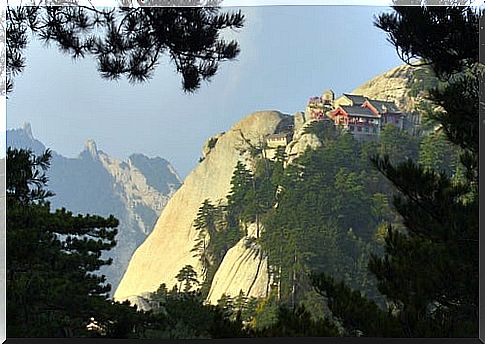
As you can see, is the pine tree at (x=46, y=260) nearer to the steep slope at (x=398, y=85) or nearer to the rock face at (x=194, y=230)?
the rock face at (x=194, y=230)

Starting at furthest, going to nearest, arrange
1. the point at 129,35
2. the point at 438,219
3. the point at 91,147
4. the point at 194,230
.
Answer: the point at 194,230, the point at 91,147, the point at 129,35, the point at 438,219

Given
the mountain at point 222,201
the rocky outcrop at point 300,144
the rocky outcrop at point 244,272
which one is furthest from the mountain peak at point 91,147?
the rocky outcrop at point 300,144

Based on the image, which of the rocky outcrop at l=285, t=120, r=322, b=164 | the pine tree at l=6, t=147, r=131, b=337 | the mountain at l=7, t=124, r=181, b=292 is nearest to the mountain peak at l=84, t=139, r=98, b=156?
the mountain at l=7, t=124, r=181, b=292

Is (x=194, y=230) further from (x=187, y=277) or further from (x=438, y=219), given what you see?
(x=438, y=219)

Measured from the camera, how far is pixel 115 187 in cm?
543

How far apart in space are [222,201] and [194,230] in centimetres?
23

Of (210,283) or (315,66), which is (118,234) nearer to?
(210,283)

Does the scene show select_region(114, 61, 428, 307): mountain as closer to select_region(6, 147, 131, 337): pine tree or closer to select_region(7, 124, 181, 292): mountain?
select_region(7, 124, 181, 292): mountain

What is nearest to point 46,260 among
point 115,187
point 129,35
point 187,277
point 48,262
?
point 48,262

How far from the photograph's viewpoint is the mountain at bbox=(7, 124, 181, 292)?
5254 mm

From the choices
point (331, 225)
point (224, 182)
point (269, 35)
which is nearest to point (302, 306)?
point (331, 225)

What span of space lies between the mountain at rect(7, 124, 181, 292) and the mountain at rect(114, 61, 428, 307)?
0.06m

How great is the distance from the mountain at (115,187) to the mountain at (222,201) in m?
0.06

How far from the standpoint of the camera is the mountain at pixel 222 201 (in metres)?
5.33
